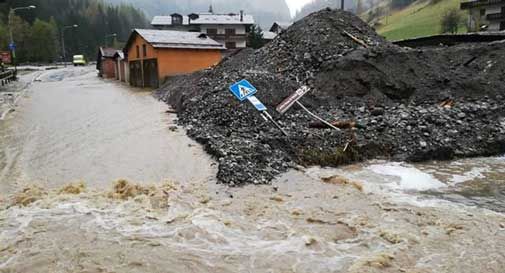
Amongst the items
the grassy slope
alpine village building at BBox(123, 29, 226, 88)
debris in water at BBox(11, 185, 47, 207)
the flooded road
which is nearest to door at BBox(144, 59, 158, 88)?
alpine village building at BBox(123, 29, 226, 88)

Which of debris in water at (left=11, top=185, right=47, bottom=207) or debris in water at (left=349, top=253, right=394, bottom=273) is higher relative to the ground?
debris in water at (left=11, top=185, right=47, bottom=207)

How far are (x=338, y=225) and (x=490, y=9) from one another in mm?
38008

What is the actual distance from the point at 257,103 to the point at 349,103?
12.1 ft

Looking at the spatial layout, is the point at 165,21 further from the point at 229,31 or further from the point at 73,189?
the point at 73,189

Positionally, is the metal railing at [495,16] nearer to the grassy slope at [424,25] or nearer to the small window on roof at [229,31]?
the grassy slope at [424,25]

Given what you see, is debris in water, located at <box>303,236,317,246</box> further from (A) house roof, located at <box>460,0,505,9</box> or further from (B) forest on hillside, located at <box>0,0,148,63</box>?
(B) forest on hillside, located at <box>0,0,148,63</box>

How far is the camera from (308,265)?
→ 227 inches

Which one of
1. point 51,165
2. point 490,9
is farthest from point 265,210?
point 490,9

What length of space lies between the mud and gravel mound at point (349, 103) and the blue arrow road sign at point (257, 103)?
26cm

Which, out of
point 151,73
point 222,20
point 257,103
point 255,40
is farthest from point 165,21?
point 257,103

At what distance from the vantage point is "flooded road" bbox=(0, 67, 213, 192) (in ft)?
30.9

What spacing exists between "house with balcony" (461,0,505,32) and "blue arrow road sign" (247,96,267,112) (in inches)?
1228

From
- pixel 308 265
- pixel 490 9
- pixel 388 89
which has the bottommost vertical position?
pixel 308 265

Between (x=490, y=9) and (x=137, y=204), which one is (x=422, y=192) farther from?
(x=490, y=9)
